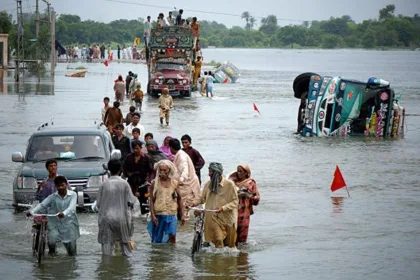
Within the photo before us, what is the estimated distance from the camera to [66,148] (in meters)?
18.1

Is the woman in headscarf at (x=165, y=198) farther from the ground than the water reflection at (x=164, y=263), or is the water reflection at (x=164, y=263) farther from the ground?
the woman in headscarf at (x=165, y=198)

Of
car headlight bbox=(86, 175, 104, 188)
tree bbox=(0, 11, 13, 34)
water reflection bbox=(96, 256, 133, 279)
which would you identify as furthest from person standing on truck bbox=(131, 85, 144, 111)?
tree bbox=(0, 11, 13, 34)

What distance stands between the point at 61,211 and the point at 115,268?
99 cm

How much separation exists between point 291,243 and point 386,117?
63.9ft

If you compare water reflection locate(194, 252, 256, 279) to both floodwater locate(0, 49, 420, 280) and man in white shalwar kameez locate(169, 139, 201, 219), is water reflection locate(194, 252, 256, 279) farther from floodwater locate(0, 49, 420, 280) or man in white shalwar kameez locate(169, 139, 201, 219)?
man in white shalwar kameez locate(169, 139, 201, 219)

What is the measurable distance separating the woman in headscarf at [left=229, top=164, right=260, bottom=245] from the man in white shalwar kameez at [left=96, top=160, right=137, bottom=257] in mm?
1965

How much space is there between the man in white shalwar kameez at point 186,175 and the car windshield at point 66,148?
2.43 m

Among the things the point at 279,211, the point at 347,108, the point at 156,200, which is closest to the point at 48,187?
the point at 156,200

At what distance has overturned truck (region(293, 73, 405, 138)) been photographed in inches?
1334

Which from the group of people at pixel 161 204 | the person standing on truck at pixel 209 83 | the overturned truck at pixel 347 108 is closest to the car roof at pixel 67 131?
the group of people at pixel 161 204

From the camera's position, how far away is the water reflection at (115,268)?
41.7ft

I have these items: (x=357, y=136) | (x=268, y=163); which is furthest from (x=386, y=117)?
(x=268, y=163)

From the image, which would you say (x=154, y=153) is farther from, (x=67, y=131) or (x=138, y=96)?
(x=138, y=96)

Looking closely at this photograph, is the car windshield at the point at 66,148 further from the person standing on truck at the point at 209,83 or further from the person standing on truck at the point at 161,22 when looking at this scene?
the person standing on truck at the point at 161,22
